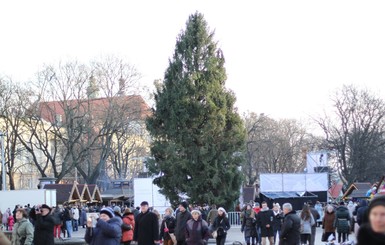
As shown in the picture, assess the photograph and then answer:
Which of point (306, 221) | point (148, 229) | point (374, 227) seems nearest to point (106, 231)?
point (148, 229)

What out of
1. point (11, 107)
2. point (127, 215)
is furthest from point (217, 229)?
point (11, 107)

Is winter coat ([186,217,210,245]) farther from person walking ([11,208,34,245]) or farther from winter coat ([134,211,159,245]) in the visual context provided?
person walking ([11,208,34,245])

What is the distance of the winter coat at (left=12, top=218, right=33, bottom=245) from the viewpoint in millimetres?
14663

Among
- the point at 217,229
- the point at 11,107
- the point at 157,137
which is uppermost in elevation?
the point at 11,107

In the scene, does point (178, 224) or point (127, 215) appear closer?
point (178, 224)

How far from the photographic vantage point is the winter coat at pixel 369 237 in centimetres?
476

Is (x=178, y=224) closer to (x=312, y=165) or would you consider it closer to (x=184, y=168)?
(x=184, y=168)

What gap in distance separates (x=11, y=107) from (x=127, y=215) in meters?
43.7

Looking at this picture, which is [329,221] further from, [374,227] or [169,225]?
[374,227]

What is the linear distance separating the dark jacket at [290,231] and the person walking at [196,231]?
1706 mm

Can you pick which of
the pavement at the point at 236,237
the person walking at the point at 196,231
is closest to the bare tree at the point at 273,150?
the pavement at the point at 236,237

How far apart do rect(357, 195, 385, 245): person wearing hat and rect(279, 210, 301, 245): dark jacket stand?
34.1 feet

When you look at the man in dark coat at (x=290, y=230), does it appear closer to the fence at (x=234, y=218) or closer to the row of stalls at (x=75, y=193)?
the fence at (x=234, y=218)

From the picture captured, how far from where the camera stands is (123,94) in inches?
2559
